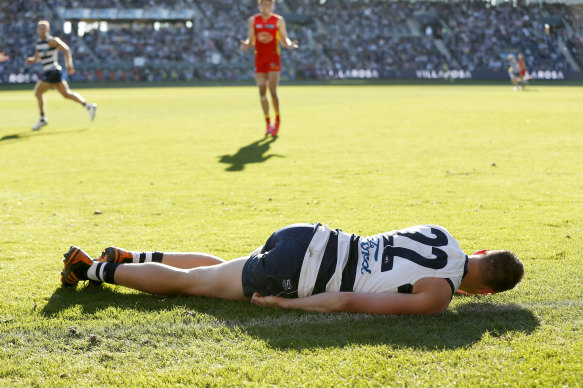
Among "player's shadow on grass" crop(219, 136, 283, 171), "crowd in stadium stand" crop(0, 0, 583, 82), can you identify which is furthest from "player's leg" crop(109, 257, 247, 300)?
"crowd in stadium stand" crop(0, 0, 583, 82)

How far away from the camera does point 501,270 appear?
3787 millimetres

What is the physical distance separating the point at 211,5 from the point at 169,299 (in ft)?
183

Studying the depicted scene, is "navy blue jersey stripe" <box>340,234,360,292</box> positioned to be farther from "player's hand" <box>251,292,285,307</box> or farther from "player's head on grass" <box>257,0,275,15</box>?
"player's head on grass" <box>257,0,275,15</box>

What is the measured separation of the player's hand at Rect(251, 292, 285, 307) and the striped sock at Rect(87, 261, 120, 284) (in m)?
0.99

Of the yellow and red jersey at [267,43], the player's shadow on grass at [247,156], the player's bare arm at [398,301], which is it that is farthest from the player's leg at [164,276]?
the yellow and red jersey at [267,43]

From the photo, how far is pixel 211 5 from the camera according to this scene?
187ft

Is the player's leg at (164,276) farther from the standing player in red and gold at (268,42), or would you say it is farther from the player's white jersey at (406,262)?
the standing player in red and gold at (268,42)

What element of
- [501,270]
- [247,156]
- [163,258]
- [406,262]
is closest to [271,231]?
[163,258]

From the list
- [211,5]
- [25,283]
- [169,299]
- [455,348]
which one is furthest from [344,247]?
[211,5]

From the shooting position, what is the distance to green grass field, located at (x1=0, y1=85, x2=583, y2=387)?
313 centimetres

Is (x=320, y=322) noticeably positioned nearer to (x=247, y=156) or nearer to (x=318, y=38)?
(x=247, y=156)

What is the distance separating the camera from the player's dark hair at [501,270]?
3.78 m

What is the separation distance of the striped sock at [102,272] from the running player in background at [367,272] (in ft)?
2.55

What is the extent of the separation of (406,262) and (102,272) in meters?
1.97
